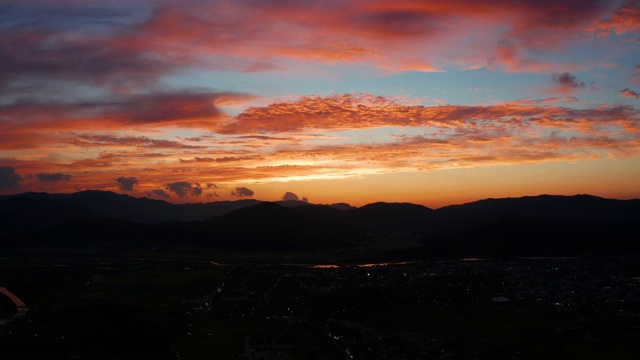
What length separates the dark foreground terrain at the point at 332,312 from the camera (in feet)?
139

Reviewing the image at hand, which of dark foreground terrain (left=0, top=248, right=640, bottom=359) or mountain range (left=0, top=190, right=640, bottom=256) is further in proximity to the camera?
mountain range (left=0, top=190, right=640, bottom=256)

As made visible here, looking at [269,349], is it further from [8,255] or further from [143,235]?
[143,235]

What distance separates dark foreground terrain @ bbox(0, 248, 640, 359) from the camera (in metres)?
42.5

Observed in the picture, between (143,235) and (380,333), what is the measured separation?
117325 millimetres

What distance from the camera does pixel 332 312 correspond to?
181 feet

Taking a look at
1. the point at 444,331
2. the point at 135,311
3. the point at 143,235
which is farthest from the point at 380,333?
the point at 143,235

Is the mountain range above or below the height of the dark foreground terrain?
above

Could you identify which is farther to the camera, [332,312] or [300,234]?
[300,234]

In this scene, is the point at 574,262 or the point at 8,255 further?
the point at 8,255

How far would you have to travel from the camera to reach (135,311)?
190 feet

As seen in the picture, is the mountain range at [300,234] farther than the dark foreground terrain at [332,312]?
Yes

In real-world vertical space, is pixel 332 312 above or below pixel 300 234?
below

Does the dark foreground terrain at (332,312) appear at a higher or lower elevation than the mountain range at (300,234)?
lower

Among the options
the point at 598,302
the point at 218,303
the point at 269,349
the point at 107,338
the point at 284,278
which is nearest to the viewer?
the point at 269,349
